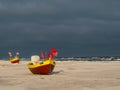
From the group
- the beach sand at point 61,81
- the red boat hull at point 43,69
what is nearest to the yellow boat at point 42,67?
the red boat hull at point 43,69

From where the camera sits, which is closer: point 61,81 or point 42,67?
point 61,81

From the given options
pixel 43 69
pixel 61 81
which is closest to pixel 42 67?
pixel 43 69

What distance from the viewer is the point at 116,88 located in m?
14.3

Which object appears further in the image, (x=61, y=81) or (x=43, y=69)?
(x=43, y=69)

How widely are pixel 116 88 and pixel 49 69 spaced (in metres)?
10.1

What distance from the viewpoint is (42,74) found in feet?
78.4

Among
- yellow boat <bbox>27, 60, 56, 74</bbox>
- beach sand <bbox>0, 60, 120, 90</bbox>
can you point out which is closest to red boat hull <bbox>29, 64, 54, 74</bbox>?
yellow boat <bbox>27, 60, 56, 74</bbox>

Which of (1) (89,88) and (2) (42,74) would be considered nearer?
(1) (89,88)

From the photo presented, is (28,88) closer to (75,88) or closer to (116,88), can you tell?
(75,88)

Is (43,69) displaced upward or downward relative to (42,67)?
downward

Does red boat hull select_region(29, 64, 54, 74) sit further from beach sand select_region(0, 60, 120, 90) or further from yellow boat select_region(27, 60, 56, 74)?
beach sand select_region(0, 60, 120, 90)

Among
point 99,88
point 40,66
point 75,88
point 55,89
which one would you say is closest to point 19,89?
point 55,89

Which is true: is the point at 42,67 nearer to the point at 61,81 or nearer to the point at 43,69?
the point at 43,69

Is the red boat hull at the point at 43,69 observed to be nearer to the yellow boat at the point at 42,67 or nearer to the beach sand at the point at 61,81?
the yellow boat at the point at 42,67
